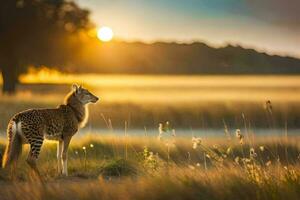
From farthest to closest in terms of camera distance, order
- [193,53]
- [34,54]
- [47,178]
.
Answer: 1. [193,53]
2. [34,54]
3. [47,178]

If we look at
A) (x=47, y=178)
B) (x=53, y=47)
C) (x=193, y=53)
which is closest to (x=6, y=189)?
(x=47, y=178)

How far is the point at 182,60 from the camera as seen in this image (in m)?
136

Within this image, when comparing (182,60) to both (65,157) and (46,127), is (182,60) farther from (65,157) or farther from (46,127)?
(46,127)

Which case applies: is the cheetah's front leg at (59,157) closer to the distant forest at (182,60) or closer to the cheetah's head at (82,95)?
the cheetah's head at (82,95)

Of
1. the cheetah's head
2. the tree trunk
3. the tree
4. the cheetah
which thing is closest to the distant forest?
the tree

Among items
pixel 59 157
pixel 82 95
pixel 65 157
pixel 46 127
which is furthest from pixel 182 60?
pixel 46 127

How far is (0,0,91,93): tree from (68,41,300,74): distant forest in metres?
75.7

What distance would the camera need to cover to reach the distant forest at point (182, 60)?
122 metres

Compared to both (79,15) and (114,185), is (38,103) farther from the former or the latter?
(114,185)

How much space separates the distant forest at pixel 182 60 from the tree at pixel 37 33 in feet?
248

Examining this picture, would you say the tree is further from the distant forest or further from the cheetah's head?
the distant forest

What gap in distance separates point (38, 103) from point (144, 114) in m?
5.43

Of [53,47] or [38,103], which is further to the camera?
[53,47]

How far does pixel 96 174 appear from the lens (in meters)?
14.2
